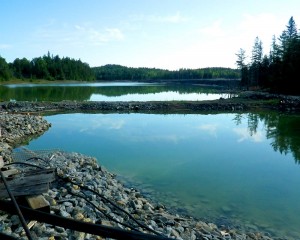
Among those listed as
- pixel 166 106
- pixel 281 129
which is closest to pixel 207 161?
pixel 281 129

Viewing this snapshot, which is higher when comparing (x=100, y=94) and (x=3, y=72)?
(x=3, y=72)

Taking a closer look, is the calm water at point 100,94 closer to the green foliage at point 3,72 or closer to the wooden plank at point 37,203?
the green foliage at point 3,72

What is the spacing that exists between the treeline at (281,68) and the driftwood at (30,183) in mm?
59029

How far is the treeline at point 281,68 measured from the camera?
191 feet

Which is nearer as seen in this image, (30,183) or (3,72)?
(30,183)

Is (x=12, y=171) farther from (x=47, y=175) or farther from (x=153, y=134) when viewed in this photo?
(x=153, y=134)

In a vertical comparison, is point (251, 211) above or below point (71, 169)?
below

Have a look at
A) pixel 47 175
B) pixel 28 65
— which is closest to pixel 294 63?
pixel 47 175

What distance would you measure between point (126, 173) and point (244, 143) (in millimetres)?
12761

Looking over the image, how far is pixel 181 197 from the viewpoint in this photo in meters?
13.0

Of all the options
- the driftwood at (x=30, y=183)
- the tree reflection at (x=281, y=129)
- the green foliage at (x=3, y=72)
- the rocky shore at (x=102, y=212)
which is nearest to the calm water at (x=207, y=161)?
the tree reflection at (x=281, y=129)

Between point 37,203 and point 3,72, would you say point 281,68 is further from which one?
point 3,72

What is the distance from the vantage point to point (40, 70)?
149625 millimetres

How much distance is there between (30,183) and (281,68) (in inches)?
2496
